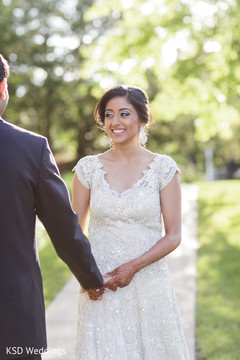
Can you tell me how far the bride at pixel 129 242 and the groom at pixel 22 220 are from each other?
829 mm

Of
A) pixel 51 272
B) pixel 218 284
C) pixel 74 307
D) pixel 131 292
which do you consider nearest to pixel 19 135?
pixel 131 292

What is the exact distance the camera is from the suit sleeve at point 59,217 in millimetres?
2449

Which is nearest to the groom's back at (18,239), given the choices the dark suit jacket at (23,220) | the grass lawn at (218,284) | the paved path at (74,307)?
the dark suit jacket at (23,220)

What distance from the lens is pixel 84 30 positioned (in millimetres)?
32625

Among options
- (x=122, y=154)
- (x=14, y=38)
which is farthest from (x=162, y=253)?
(x=14, y=38)

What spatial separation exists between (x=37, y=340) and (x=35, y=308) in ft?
0.49

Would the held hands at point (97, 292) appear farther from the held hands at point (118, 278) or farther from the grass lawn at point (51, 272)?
the grass lawn at point (51, 272)

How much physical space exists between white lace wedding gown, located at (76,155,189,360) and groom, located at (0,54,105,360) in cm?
82

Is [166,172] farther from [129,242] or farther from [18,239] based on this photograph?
[18,239]

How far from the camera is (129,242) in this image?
3.37 meters

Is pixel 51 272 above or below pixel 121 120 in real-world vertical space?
below

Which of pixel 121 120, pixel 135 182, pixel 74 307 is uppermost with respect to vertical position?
pixel 121 120

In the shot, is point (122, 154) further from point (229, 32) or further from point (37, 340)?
point (229, 32)

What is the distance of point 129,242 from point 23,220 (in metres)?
1.10
